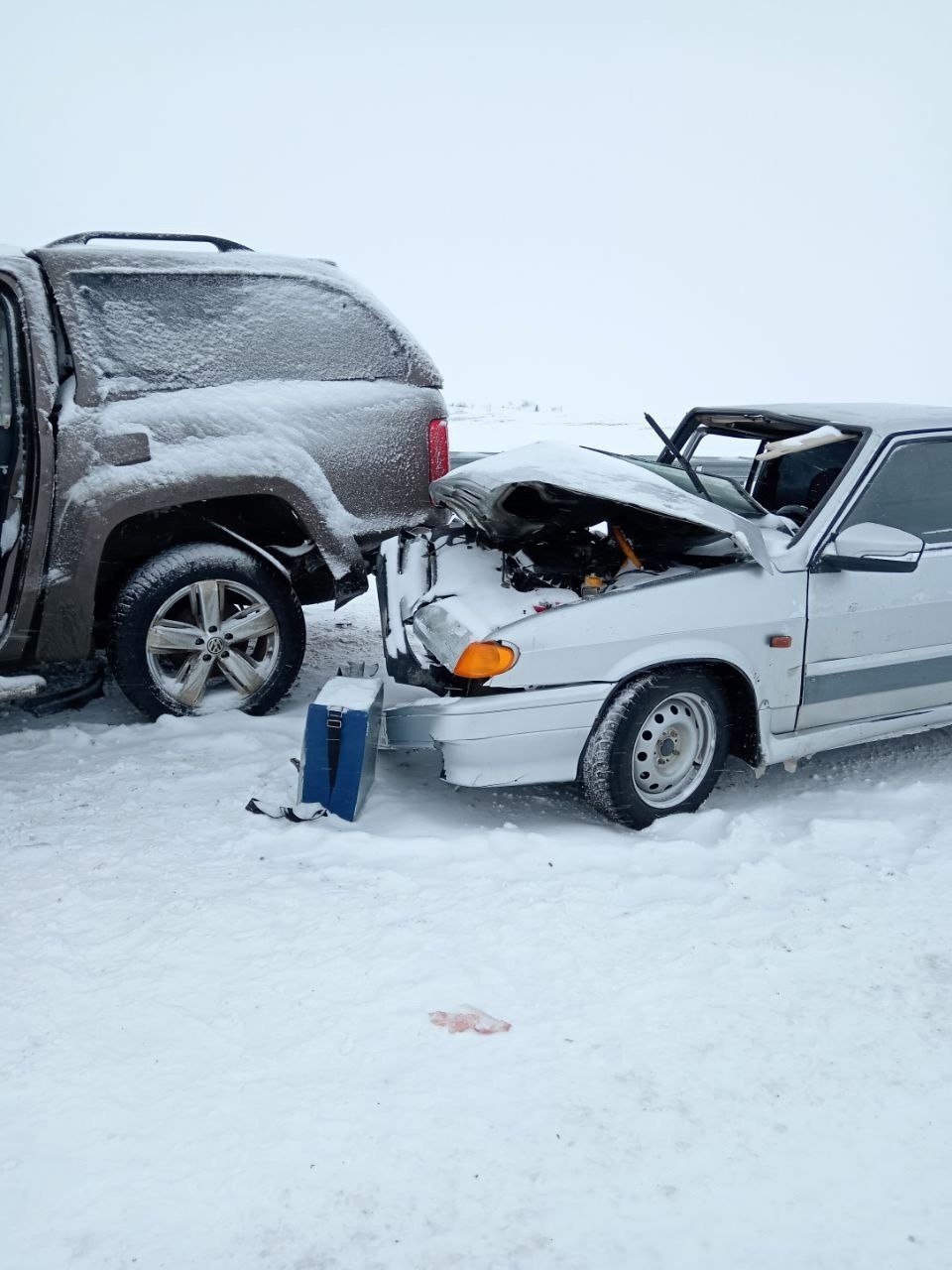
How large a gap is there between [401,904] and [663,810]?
1.21 meters

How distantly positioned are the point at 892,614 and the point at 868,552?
380 millimetres

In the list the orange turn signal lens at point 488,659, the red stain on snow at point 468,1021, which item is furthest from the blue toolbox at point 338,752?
the red stain on snow at point 468,1021

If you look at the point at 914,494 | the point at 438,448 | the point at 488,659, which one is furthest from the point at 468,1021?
the point at 438,448

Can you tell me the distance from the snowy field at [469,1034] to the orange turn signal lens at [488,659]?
2.09 feet

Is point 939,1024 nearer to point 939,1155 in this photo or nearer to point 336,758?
point 939,1155

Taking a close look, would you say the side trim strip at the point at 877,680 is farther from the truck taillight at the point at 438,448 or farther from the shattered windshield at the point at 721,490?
the truck taillight at the point at 438,448

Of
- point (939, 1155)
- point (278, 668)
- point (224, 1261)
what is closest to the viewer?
point (224, 1261)

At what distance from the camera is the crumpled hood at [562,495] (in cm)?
372

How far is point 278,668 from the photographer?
4840mm

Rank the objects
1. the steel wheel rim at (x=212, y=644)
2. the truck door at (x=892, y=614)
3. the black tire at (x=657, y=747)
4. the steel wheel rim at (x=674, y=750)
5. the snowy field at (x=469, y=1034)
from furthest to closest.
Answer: the steel wheel rim at (x=212, y=644) → the truck door at (x=892, y=614) → the steel wheel rim at (x=674, y=750) → the black tire at (x=657, y=747) → the snowy field at (x=469, y=1034)

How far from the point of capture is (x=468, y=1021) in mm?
2684

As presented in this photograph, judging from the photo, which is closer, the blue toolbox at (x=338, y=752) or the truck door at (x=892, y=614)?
the blue toolbox at (x=338, y=752)

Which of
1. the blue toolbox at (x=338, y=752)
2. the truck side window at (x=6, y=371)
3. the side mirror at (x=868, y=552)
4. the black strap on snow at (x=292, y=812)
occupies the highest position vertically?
the truck side window at (x=6, y=371)

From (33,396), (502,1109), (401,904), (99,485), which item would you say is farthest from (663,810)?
(33,396)
